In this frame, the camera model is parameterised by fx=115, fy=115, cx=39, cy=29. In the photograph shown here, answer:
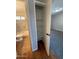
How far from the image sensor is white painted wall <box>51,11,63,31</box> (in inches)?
52.8

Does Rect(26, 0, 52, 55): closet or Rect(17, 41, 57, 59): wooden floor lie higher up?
Rect(26, 0, 52, 55): closet

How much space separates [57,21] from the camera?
54.4 inches

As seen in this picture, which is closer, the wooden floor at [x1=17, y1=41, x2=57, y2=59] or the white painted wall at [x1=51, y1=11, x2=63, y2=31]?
the wooden floor at [x1=17, y1=41, x2=57, y2=59]

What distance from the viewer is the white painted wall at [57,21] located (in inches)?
52.8

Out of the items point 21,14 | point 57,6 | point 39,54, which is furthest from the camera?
point 57,6

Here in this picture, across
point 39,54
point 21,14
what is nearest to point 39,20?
point 21,14

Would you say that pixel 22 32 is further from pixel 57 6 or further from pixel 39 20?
pixel 57 6

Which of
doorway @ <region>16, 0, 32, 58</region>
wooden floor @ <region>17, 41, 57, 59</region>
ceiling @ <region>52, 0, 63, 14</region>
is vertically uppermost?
ceiling @ <region>52, 0, 63, 14</region>

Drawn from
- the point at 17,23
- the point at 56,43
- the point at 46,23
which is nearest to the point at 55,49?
the point at 56,43

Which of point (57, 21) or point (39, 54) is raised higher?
point (57, 21)

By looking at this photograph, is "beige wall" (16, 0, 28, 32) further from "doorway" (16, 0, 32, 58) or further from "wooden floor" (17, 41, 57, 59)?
"wooden floor" (17, 41, 57, 59)

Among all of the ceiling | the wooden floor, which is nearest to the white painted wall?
the ceiling

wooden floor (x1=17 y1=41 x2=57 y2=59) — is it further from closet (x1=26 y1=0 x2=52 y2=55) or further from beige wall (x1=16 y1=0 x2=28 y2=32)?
beige wall (x1=16 y1=0 x2=28 y2=32)
